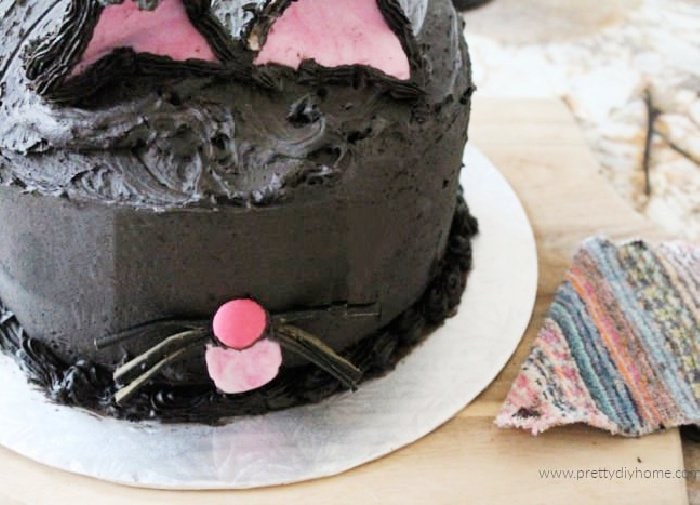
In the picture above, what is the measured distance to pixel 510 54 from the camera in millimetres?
3025

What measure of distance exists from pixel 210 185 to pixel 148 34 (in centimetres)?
24

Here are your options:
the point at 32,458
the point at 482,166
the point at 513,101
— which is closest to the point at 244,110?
the point at 32,458

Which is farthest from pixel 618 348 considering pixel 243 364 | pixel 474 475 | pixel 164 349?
pixel 164 349

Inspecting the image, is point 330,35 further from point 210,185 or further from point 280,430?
point 280,430

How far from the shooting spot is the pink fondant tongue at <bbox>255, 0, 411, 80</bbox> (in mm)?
1336

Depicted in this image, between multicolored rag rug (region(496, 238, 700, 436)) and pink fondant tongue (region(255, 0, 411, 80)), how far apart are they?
2.12ft

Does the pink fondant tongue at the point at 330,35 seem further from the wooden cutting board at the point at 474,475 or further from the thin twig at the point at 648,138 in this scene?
the thin twig at the point at 648,138

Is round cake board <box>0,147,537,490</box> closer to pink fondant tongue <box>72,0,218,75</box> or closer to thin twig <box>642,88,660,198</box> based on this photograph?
pink fondant tongue <box>72,0,218,75</box>

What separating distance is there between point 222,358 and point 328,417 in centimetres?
27

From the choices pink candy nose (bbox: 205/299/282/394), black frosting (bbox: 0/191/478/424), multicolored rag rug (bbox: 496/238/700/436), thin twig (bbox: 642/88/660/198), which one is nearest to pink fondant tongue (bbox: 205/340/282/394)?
pink candy nose (bbox: 205/299/282/394)

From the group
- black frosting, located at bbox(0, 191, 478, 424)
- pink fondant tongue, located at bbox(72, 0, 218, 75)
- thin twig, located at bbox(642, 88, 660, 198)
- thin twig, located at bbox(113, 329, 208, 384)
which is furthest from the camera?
thin twig, located at bbox(642, 88, 660, 198)

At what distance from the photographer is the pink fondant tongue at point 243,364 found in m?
1.39

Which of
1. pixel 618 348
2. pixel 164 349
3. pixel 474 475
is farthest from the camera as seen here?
pixel 618 348

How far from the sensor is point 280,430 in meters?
1.53
